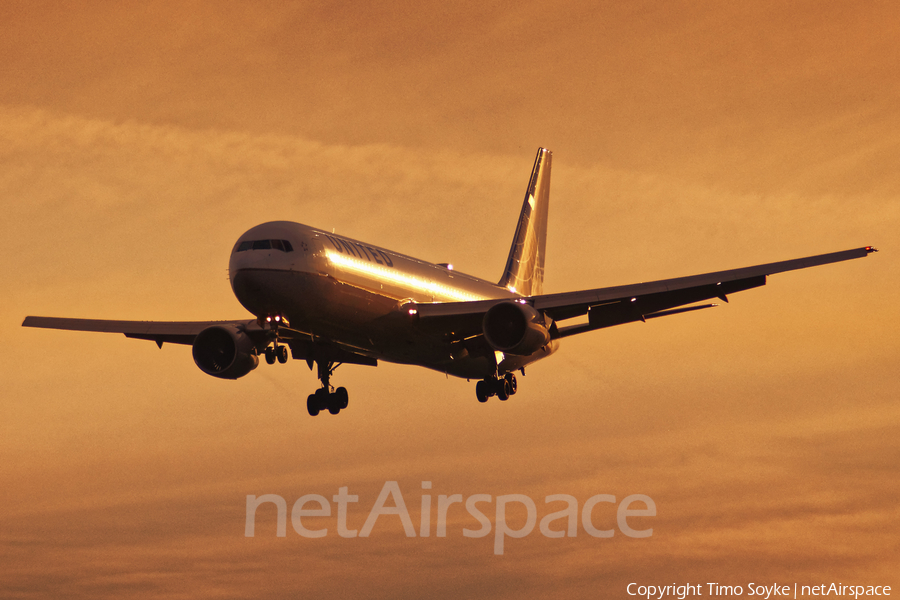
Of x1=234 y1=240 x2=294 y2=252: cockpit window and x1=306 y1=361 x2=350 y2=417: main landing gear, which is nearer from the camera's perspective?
x1=234 y1=240 x2=294 y2=252: cockpit window

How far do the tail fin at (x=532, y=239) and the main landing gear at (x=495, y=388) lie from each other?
12446 millimetres

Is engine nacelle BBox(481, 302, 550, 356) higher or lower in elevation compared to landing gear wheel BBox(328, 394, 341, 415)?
higher

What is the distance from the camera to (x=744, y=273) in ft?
131

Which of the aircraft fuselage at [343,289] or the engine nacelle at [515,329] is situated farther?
the engine nacelle at [515,329]

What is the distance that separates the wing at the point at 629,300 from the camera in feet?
131

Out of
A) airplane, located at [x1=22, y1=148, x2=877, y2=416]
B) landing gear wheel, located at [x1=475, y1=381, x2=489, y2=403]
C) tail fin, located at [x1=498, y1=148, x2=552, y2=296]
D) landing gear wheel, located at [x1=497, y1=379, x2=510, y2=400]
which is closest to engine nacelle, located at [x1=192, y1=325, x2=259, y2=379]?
airplane, located at [x1=22, y1=148, x2=877, y2=416]

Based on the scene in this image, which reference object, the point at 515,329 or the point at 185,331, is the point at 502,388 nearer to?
the point at 515,329

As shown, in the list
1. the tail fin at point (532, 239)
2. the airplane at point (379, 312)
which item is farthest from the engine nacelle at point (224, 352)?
the tail fin at point (532, 239)

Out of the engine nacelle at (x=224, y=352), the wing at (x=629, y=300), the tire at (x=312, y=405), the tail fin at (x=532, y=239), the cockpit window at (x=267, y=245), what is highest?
the tail fin at (x=532, y=239)

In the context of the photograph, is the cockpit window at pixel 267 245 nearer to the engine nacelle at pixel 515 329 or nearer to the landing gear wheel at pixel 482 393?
the engine nacelle at pixel 515 329

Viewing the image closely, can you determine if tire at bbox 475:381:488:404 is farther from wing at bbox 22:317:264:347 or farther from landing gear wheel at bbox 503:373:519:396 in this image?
wing at bbox 22:317:264:347

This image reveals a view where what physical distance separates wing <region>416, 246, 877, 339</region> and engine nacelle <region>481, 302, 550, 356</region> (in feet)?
1.62

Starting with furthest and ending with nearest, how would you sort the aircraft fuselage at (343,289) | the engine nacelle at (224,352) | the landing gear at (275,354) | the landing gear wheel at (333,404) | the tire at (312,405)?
the tire at (312,405) < the landing gear wheel at (333,404) < the engine nacelle at (224,352) < the landing gear at (275,354) < the aircraft fuselage at (343,289)

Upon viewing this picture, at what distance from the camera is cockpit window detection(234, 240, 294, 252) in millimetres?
38066
